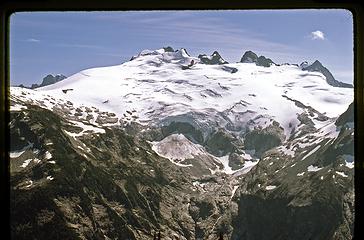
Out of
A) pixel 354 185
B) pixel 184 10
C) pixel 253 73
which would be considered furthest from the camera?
pixel 253 73

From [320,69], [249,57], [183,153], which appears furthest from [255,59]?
[183,153]

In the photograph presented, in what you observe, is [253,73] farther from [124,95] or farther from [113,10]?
[113,10]

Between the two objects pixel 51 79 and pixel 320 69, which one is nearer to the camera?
pixel 51 79

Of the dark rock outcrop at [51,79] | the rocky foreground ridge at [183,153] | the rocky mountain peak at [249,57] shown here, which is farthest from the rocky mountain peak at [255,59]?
the dark rock outcrop at [51,79]

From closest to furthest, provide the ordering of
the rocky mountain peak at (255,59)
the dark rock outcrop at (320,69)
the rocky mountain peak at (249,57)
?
1. the dark rock outcrop at (320,69)
2. the rocky mountain peak at (255,59)
3. the rocky mountain peak at (249,57)

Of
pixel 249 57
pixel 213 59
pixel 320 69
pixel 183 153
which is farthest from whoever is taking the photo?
pixel 249 57

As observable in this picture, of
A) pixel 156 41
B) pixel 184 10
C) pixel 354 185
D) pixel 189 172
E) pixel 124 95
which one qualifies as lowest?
pixel 189 172

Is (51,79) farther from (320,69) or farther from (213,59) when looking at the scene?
(320,69)

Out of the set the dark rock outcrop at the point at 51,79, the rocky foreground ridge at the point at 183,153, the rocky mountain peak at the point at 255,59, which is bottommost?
the rocky foreground ridge at the point at 183,153

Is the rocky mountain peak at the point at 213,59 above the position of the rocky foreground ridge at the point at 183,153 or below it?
above

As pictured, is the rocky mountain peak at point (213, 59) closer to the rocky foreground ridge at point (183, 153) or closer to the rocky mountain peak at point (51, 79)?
the rocky foreground ridge at point (183, 153)

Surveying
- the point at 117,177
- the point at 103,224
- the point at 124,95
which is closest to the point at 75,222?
the point at 103,224
